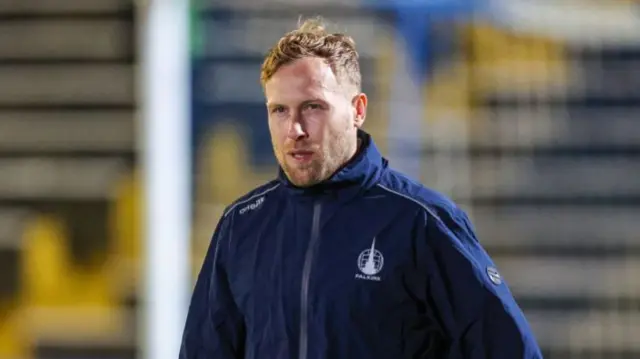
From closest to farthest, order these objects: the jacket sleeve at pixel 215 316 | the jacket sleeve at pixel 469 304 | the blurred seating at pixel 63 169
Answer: the jacket sleeve at pixel 469 304 < the jacket sleeve at pixel 215 316 < the blurred seating at pixel 63 169

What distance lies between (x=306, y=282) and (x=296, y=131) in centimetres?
18

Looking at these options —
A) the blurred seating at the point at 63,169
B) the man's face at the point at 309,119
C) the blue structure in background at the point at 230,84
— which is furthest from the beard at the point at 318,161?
the blurred seating at the point at 63,169

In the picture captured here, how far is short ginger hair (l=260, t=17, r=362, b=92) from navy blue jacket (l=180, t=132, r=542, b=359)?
0.34 feet

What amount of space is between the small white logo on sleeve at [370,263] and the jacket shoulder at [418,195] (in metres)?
0.08

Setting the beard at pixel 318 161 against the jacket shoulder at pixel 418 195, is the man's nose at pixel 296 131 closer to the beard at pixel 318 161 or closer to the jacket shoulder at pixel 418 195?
the beard at pixel 318 161

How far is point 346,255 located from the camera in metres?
1.53

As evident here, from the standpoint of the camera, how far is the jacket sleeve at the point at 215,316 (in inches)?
64.0

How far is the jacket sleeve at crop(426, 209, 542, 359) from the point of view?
1.49 meters

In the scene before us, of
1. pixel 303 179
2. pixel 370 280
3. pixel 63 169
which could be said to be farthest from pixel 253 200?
pixel 63 169

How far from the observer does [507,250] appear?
456 centimetres

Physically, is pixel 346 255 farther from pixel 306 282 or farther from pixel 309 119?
pixel 309 119

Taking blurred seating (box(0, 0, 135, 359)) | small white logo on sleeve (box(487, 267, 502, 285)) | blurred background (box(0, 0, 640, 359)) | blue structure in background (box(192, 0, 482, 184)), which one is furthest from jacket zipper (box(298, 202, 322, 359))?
blurred seating (box(0, 0, 135, 359))

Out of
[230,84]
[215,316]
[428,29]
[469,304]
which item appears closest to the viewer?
[469,304]

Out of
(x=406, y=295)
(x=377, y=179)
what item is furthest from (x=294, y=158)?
(x=406, y=295)
